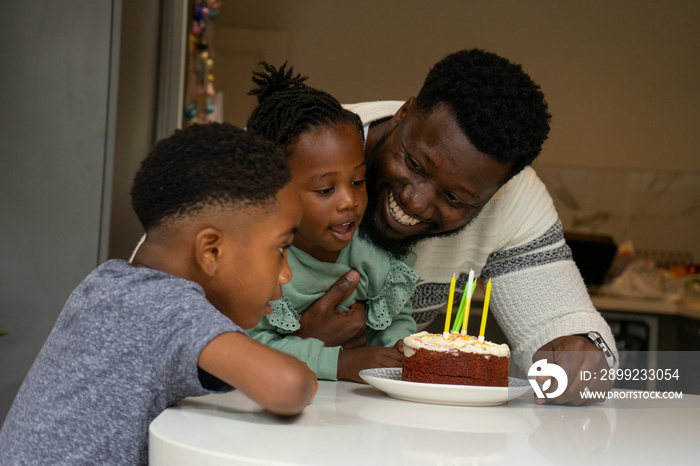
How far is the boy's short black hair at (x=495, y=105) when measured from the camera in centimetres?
133

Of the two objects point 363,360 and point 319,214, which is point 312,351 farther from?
point 319,214

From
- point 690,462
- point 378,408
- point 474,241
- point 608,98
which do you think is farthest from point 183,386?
point 608,98

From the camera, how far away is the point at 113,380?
0.84 meters

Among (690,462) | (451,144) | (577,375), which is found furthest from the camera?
(451,144)

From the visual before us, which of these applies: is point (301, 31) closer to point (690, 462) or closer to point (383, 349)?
point (383, 349)

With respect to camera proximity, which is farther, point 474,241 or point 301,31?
point 301,31

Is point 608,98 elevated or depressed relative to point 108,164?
elevated

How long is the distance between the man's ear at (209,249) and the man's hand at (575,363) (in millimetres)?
568

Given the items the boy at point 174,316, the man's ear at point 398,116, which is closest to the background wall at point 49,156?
the man's ear at point 398,116

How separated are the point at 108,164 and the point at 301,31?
3676 millimetres

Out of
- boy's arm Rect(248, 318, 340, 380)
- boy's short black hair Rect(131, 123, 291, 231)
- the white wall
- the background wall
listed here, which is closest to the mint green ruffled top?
boy's arm Rect(248, 318, 340, 380)

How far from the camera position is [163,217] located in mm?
946

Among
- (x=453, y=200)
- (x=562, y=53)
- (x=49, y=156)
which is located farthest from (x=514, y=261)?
(x=562, y=53)

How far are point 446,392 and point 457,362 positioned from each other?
0.09 meters
